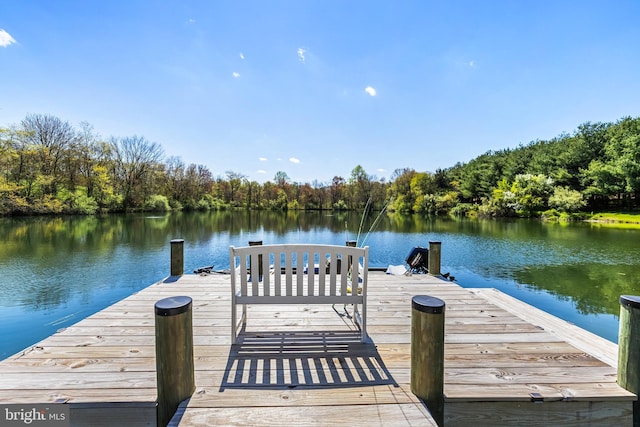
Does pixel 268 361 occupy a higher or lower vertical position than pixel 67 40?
lower

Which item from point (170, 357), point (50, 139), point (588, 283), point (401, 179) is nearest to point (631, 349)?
point (170, 357)

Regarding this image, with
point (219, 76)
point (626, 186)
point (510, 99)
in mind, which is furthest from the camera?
point (626, 186)

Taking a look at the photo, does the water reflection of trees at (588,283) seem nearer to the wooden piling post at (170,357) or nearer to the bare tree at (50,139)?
the wooden piling post at (170,357)

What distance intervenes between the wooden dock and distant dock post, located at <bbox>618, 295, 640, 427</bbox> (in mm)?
52

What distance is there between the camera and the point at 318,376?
1582mm

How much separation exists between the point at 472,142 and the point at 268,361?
81.4 ft

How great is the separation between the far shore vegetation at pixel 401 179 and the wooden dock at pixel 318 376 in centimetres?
1493

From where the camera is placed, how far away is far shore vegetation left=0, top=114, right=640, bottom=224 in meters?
21.2

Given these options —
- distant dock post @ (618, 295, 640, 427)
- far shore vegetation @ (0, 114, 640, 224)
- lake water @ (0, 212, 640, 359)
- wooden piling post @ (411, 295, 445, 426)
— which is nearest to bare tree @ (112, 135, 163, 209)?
far shore vegetation @ (0, 114, 640, 224)

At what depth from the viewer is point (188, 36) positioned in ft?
28.6

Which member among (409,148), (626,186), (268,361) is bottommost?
(268,361)

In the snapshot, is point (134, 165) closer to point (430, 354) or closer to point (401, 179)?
point (401, 179)

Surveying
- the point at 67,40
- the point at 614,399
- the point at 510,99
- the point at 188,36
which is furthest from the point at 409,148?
the point at 614,399

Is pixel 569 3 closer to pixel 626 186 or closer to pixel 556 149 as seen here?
pixel 626 186
